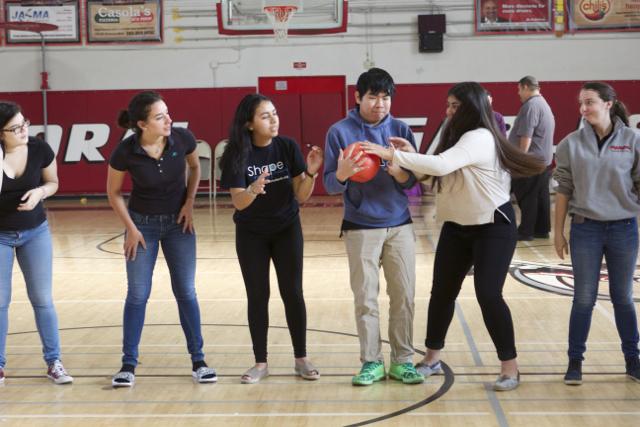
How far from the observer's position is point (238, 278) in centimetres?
831

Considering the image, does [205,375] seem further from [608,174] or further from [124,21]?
[124,21]

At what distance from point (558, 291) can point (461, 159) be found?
3289 mm

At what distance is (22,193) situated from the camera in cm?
483

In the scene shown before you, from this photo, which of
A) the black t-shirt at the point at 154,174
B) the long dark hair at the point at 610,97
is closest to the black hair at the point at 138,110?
the black t-shirt at the point at 154,174

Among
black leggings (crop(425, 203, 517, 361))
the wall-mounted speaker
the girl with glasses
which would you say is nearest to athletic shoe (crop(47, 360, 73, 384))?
the girl with glasses

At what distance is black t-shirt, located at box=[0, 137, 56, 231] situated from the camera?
15.7 feet

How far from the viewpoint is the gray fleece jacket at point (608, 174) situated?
451cm

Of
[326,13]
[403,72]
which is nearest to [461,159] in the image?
[326,13]

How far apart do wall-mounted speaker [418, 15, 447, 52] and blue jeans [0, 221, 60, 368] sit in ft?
40.9

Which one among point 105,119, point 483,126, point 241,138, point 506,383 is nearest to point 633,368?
point 506,383

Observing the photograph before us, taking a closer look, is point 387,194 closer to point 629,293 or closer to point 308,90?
point 629,293

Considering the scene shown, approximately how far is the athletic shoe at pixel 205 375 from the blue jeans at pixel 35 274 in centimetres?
78

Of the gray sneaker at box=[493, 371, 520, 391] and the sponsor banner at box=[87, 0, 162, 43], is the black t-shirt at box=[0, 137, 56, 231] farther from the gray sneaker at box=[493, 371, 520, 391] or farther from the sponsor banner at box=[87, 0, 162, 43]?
the sponsor banner at box=[87, 0, 162, 43]

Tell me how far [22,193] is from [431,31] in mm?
12614
